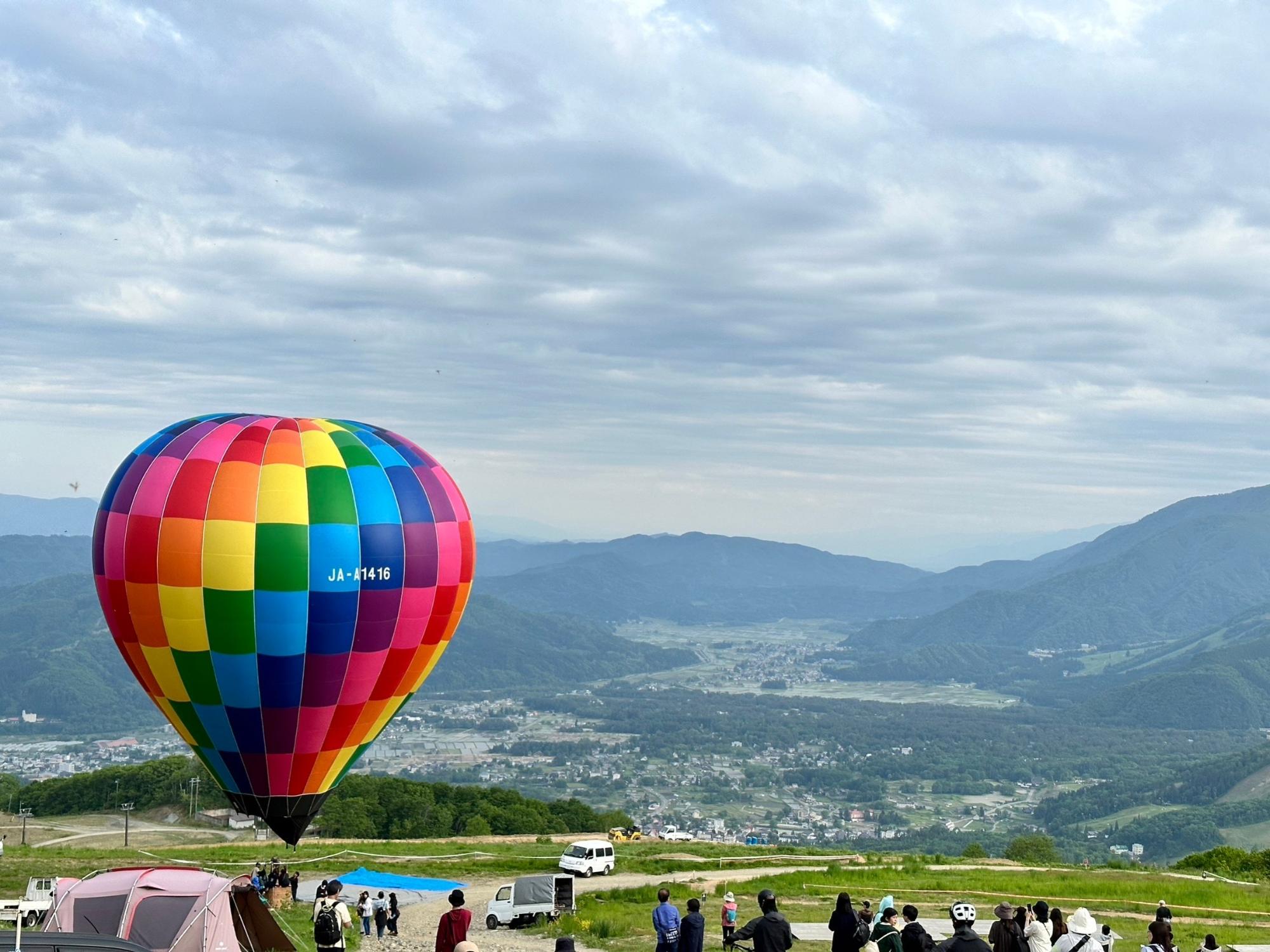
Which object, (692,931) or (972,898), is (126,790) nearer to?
(972,898)

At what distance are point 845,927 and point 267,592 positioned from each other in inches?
834

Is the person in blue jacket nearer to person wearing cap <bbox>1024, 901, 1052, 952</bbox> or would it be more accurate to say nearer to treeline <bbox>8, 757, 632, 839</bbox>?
Result: person wearing cap <bbox>1024, 901, 1052, 952</bbox>

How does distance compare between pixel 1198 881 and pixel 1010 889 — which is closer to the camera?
pixel 1010 889

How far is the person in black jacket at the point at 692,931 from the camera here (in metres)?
18.8

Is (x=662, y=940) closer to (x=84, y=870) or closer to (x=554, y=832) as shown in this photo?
(x=84, y=870)

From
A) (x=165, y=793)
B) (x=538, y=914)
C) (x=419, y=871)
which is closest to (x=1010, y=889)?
(x=538, y=914)

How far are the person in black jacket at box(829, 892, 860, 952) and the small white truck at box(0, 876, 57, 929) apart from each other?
18.8m

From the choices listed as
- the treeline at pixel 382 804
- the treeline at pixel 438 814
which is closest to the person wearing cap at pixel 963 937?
the treeline at pixel 382 804

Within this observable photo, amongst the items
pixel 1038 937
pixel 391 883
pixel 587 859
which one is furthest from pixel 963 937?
pixel 587 859

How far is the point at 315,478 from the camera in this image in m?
35.8

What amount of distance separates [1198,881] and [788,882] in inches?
671

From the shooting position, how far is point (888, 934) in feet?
54.5

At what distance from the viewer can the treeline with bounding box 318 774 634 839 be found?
87.8 m

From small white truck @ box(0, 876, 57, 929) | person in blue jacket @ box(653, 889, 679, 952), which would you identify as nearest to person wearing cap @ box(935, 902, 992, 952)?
person in blue jacket @ box(653, 889, 679, 952)
